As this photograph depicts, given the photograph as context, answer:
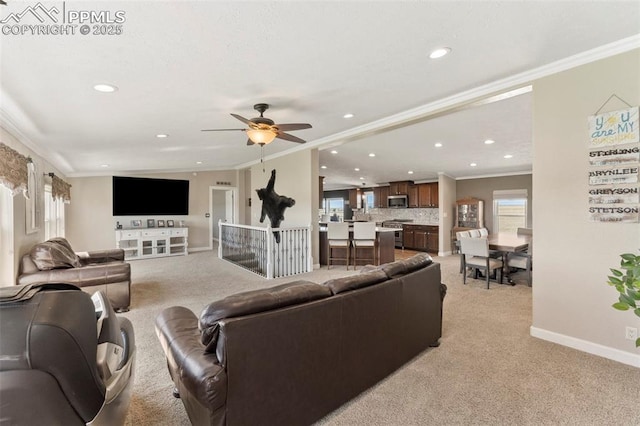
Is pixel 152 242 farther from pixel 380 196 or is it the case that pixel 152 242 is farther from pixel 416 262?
pixel 416 262

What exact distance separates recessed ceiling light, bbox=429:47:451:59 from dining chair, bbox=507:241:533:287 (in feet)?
13.3

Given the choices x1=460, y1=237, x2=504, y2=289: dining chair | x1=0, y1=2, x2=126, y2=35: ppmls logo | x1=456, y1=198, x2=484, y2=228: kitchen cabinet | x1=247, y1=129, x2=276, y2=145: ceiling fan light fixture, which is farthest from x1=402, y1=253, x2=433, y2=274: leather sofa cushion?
x1=456, y1=198, x2=484, y2=228: kitchen cabinet

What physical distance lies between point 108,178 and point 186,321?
788cm

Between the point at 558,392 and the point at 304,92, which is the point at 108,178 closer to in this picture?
the point at 304,92

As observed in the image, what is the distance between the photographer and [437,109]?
3482mm

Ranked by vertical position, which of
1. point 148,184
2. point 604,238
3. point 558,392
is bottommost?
point 558,392

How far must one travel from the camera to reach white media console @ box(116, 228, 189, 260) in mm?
7664

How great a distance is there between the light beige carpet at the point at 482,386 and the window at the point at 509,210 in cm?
554

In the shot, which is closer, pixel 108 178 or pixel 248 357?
pixel 248 357

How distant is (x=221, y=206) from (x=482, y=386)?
10.5m

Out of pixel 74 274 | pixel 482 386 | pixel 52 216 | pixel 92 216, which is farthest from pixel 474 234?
pixel 92 216

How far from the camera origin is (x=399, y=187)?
9938mm

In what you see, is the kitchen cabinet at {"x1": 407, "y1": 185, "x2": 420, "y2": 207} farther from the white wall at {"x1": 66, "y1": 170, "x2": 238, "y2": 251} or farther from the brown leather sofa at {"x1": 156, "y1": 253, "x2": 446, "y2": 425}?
the white wall at {"x1": 66, "y1": 170, "x2": 238, "y2": 251}

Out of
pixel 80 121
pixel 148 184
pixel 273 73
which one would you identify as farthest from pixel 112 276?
pixel 148 184
